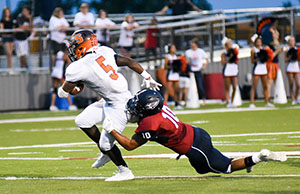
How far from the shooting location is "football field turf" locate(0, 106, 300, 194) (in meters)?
7.73

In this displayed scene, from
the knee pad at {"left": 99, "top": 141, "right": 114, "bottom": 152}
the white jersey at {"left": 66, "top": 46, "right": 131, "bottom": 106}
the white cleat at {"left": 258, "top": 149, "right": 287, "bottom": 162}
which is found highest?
the white jersey at {"left": 66, "top": 46, "right": 131, "bottom": 106}

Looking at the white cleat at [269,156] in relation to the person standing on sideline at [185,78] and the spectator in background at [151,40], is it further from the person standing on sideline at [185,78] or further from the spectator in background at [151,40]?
the spectator in background at [151,40]

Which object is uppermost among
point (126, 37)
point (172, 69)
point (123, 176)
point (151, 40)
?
point (126, 37)

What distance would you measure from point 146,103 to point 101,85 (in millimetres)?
899

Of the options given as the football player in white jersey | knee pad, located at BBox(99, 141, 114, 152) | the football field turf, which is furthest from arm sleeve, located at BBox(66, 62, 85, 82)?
the football field turf

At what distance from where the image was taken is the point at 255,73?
20672 millimetres

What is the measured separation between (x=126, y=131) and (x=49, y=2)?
37.0 feet

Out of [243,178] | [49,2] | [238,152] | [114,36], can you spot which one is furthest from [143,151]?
[49,2]

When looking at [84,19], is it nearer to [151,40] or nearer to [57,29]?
[57,29]

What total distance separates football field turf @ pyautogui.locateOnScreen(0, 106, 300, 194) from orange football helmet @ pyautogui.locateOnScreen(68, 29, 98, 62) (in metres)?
1.45

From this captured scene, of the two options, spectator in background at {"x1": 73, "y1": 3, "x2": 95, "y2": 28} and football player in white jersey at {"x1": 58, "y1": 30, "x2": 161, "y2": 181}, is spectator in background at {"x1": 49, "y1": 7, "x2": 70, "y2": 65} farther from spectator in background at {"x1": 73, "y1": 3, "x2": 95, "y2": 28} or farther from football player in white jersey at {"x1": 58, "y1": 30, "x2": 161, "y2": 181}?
football player in white jersey at {"x1": 58, "y1": 30, "x2": 161, "y2": 181}

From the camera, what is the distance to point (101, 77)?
838cm

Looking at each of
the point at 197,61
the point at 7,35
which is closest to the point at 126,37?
the point at 197,61

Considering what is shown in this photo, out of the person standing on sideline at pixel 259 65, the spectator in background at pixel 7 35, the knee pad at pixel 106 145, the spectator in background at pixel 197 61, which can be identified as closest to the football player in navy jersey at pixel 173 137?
the knee pad at pixel 106 145
